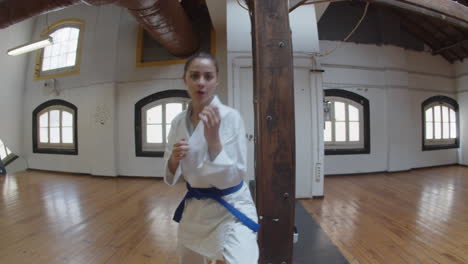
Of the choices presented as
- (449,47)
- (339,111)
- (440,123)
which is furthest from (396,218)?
(449,47)

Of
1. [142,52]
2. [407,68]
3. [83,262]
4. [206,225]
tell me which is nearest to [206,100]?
[206,225]

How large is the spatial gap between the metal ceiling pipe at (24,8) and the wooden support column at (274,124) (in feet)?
9.74

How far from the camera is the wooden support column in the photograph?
Answer: 69 cm

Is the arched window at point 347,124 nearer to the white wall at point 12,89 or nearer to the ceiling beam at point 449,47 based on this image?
the ceiling beam at point 449,47

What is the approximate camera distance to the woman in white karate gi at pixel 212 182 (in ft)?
2.07

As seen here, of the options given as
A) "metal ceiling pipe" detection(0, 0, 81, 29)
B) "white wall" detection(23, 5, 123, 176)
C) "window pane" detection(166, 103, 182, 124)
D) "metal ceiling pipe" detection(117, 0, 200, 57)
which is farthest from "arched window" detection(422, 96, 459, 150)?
"white wall" detection(23, 5, 123, 176)

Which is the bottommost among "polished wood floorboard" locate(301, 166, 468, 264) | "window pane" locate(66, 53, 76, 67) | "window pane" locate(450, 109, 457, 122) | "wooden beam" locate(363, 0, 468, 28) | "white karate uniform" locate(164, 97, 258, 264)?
"polished wood floorboard" locate(301, 166, 468, 264)

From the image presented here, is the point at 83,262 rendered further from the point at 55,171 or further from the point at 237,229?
the point at 55,171

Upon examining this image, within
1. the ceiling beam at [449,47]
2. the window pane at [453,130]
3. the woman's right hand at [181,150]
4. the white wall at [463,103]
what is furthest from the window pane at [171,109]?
the white wall at [463,103]

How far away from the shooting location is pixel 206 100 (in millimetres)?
719

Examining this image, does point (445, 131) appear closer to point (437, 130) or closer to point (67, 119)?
point (437, 130)

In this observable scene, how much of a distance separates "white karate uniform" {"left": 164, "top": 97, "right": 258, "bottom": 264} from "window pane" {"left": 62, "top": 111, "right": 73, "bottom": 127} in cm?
568

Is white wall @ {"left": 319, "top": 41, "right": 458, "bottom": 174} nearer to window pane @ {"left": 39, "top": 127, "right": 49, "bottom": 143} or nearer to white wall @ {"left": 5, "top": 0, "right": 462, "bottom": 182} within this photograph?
white wall @ {"left": 5, "top": 0, "right": 462, "bottom": 182}

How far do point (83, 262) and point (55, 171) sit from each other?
486 cm
